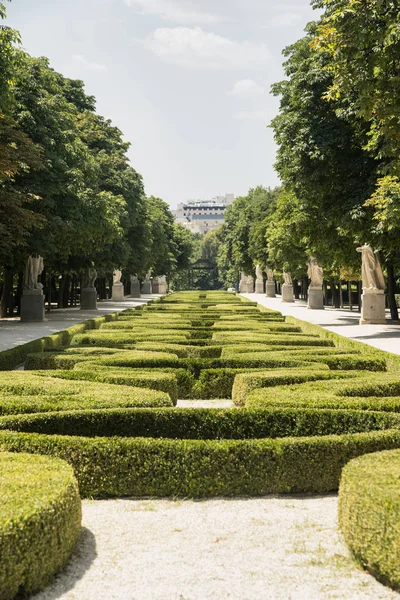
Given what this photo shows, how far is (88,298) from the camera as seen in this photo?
39.3 m

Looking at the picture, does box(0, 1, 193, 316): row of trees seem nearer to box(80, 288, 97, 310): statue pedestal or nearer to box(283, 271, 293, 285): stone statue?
box(80, 288, 97, 310): statue pedestal

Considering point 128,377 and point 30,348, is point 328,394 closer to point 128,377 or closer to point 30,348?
point 128,377

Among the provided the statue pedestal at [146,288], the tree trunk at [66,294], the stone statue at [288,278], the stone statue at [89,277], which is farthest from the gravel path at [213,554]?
the statue pedestal at [146,288]

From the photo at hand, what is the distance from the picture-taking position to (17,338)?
19734 mm

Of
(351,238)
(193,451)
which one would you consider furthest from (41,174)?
(193,451)

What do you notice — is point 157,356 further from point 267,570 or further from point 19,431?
point 267,570

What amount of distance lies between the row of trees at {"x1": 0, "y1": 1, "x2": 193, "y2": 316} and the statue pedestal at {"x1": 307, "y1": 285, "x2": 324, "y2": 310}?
1142 cm

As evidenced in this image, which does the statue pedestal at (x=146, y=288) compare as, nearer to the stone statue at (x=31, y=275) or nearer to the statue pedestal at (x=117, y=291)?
the statue pedestal at (x=117, y=291)

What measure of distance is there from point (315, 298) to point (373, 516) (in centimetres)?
3731

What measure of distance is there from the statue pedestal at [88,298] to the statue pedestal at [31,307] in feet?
33.9

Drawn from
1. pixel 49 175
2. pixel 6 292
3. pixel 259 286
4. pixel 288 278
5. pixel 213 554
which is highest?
pixel 49 175

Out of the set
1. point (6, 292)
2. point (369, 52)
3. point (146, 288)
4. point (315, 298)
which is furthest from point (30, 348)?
point (146, 288)

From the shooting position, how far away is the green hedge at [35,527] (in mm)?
3939

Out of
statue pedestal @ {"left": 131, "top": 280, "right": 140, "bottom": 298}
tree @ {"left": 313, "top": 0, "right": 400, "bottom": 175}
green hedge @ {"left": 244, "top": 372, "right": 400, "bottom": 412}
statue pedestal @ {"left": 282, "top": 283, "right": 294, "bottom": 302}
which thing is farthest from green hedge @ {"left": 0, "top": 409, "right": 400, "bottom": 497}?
statue pedestal @ {"left": 131, "top": 280, "right": 140, "bottom": 298}
